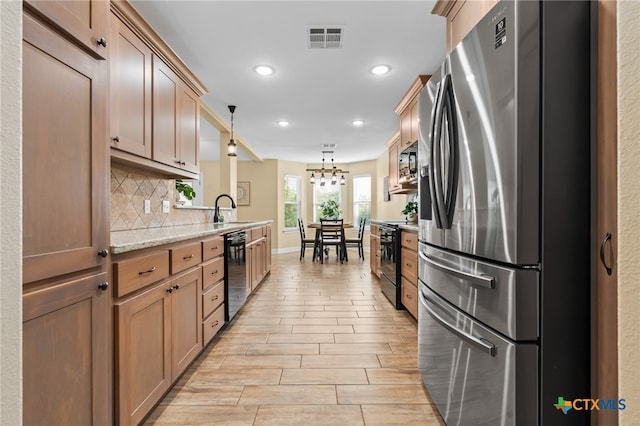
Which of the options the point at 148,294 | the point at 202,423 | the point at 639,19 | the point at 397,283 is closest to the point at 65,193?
the point at 148,294

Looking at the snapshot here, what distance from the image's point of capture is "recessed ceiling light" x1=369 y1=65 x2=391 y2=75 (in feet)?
10.6

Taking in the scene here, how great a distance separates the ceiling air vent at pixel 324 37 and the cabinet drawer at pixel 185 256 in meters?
1.88

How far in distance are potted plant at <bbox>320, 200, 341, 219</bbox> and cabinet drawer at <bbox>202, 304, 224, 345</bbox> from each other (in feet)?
21.3

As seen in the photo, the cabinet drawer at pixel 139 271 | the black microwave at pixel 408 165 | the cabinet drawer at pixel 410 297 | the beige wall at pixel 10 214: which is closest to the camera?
the beige wall at pixel 10 214

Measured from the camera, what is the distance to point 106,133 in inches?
50.2

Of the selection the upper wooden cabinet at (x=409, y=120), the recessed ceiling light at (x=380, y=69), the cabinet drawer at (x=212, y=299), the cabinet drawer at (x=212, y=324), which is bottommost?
the cabinet drawer at (x=212, y=324)

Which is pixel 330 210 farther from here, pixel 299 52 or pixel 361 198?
pixel 299 52

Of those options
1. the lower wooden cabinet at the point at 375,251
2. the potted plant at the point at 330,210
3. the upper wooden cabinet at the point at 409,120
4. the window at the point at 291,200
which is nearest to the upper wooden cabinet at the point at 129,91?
the upper wooden cabinet at the point at 409,120

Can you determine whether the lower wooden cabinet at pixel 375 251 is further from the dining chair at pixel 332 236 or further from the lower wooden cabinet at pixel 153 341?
the lower wooden cabinet at pixel 153 341

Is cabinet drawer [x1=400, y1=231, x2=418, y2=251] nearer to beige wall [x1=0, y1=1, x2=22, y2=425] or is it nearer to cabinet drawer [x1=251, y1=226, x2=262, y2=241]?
cabinet drawer [x1=251, y1=226, x2=262, y2=241]

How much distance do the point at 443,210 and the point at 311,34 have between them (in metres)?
1.96

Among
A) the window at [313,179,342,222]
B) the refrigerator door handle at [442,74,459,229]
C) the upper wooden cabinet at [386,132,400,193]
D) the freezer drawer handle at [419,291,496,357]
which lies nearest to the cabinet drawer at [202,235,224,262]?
the freezer drawer handle at [419,291,496,357]

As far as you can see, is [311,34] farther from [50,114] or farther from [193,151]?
[50,114]

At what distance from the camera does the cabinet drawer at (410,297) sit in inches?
Answer: 114
